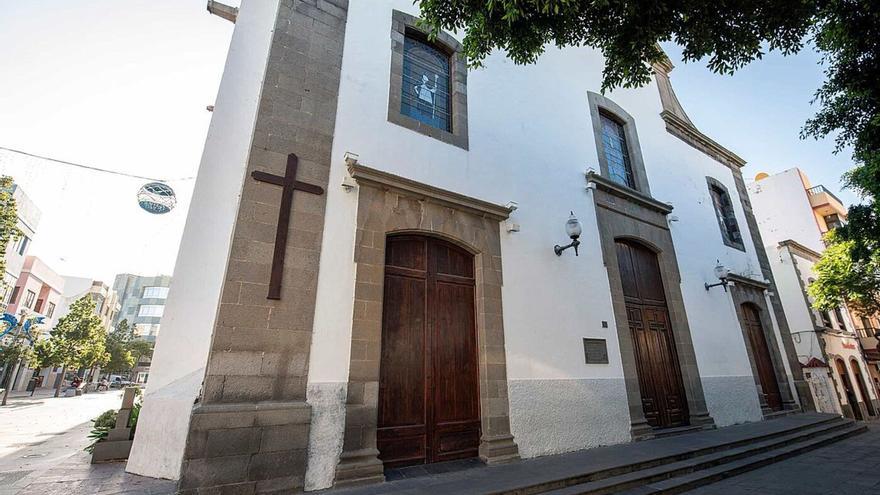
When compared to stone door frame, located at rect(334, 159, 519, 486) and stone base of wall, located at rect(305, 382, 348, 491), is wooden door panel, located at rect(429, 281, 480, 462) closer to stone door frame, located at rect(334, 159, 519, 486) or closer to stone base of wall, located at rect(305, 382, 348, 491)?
stone door frame, located at rect(334, 159, 519, 486)

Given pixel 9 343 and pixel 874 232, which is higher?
pixel 874 232

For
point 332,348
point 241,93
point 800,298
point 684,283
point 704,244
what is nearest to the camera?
point 332,348

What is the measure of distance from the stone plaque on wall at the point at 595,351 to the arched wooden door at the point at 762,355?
622 cm

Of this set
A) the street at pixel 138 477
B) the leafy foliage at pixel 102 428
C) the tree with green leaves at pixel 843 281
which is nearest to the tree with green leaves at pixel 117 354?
the street at pixel 138 477

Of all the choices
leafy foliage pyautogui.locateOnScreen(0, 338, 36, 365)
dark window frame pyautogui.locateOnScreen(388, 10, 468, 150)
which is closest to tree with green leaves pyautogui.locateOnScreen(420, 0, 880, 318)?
dark window frame pyautogui.locateOnScreen(388, 10, 468, 150)

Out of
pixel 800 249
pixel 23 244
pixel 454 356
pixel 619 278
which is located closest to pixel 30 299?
pixel 23 244

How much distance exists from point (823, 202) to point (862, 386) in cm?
1026

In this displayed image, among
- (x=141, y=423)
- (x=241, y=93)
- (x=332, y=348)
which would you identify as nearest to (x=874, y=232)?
(x=332, y=348)

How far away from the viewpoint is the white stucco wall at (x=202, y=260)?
385 centimetres

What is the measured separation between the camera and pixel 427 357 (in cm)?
516

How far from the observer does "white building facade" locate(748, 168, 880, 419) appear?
15008 millimetres

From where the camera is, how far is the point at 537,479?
421cm

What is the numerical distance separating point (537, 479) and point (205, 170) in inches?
221

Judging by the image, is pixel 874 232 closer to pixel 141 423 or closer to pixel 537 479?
pixel 537 479
